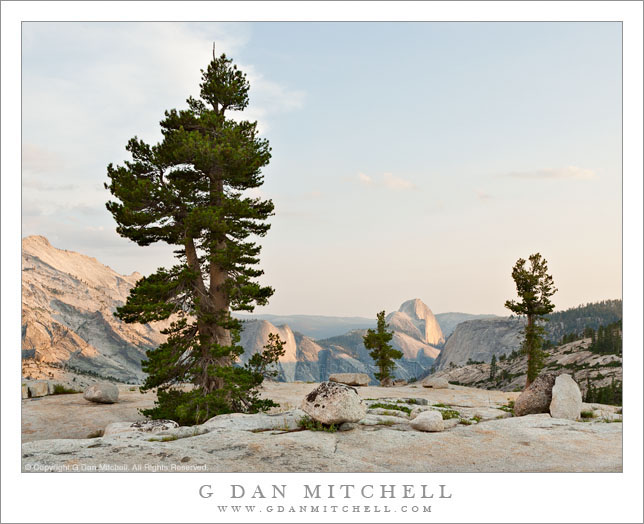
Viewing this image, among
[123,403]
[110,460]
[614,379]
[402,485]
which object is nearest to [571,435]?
[402,485]

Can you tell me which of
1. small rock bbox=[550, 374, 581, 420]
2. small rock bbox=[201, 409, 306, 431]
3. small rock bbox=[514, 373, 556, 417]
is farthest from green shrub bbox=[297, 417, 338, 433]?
small rock bbox=[514, 373, 556, 417]

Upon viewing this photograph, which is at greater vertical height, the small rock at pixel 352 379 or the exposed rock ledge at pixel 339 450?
the exposed rock ledge at pixel 339 450

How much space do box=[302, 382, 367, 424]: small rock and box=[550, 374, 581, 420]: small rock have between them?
9686 mm

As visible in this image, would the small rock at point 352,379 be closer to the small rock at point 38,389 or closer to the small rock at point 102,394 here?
the small rock at point 102,394

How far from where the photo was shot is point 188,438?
14609mm

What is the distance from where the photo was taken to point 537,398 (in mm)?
21938

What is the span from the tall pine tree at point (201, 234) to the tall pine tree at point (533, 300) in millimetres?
28792

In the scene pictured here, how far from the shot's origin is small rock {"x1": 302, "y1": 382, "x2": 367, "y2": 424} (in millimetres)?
15688

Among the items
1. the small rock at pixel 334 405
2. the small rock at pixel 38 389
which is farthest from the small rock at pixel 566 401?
the small rock at pixel 38 389

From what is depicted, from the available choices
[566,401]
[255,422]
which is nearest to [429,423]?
[255,422]

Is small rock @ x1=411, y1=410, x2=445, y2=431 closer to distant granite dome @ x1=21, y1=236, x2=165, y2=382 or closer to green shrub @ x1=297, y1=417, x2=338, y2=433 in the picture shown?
green shrub @ x1=297, y1=417, x2=338, y2=433

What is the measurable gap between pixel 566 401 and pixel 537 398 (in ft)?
5.92

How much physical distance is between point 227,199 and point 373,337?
36276mm

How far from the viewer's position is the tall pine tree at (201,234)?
71.3 feet
